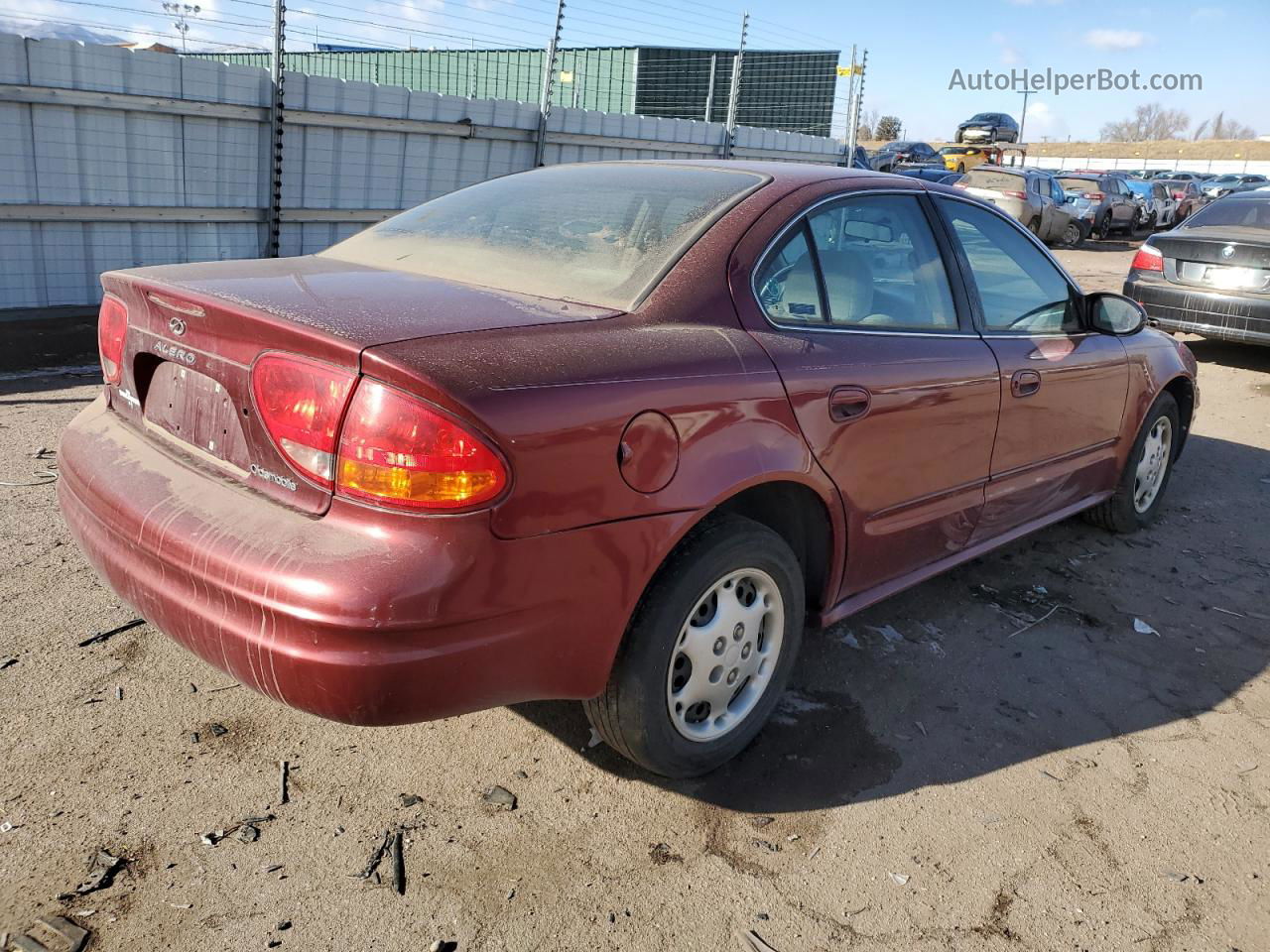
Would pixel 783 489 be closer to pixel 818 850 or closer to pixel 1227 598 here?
pixel 818 850

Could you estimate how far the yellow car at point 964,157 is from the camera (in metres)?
29.8

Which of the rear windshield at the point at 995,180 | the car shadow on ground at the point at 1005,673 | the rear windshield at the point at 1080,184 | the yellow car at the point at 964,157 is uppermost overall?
the yellow car at the point at 964,157

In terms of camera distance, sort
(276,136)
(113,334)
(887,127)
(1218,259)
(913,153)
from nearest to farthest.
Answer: (113,334), (276,136), (1218,259), (913,153), (887,127)

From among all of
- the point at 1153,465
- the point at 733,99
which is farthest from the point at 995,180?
the point at 1153,465

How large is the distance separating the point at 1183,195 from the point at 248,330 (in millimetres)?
35842

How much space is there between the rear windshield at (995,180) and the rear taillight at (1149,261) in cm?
1167

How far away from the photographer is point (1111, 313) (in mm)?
4184

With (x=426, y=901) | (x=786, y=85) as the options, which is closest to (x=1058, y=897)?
(x=426, y=901)

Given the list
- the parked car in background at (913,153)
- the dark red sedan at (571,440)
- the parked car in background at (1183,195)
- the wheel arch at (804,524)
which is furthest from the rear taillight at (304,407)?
the parked car in background at (1183,195)

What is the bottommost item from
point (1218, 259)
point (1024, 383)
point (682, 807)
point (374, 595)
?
point (682, 807)

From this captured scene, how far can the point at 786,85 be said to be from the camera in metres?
25.7

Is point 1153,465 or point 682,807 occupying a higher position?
point 1153,465

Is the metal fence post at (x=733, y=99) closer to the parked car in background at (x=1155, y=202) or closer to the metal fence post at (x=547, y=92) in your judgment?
the metal fence post at (x=547, y=92)

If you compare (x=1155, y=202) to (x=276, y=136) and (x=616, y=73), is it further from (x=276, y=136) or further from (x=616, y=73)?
(x=276, y=136)
